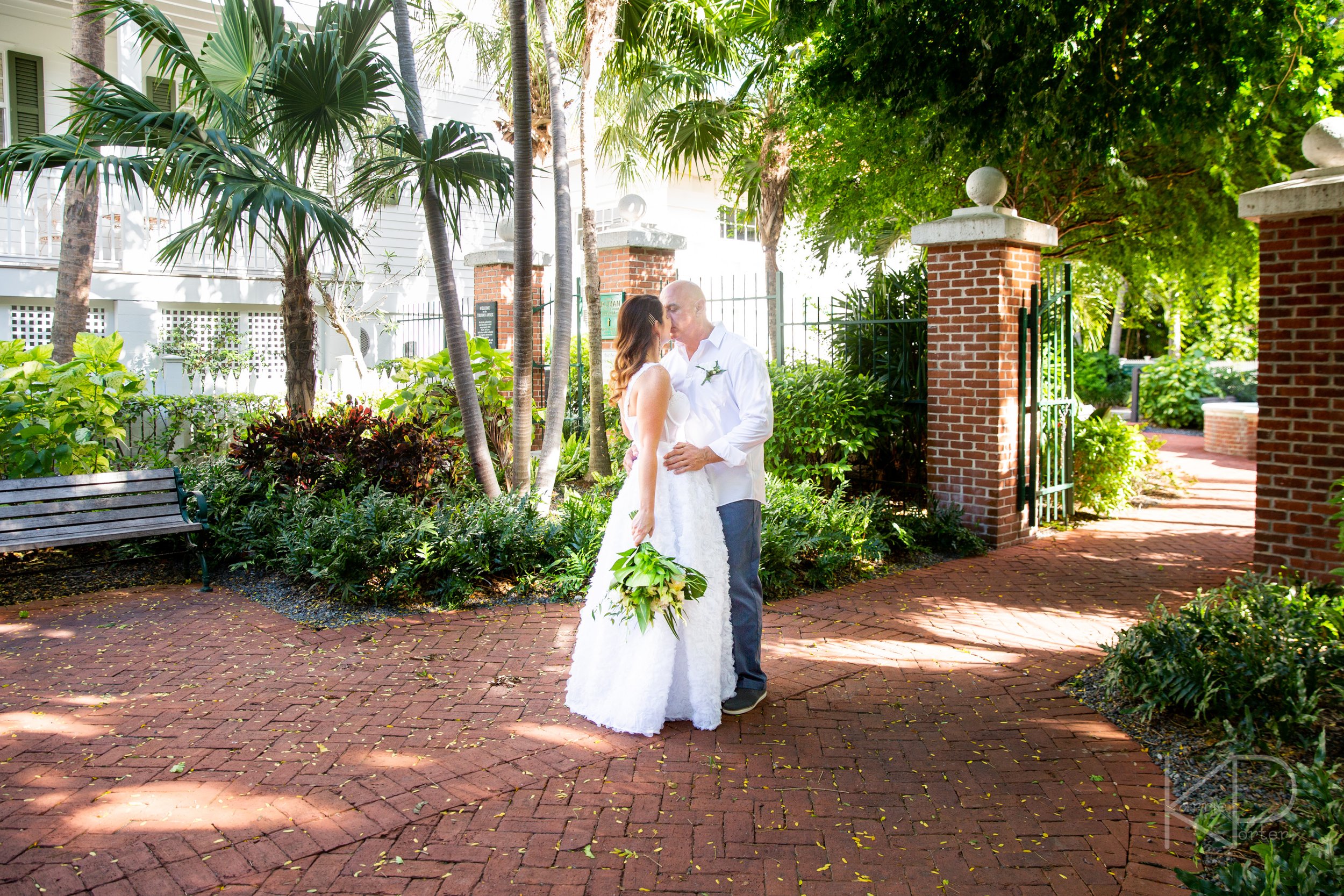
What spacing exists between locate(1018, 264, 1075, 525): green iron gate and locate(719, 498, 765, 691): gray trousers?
436cm

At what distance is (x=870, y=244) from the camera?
480 inches

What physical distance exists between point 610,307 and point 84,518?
570cm

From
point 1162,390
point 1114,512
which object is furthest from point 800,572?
point 1162,390

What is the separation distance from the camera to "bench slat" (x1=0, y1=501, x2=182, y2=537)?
20.7ft

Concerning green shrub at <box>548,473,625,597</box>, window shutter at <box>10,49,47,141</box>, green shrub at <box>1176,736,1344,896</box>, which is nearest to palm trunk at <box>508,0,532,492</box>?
green shrub at <box>548,473,625,597</box>

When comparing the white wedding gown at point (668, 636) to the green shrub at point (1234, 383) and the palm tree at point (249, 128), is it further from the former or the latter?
the green shrub at point (1234, 383)

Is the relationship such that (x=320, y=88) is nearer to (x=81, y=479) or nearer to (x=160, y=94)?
(x=81, y=479)

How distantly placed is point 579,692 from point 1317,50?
21.9ft

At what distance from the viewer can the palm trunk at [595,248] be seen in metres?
9.52

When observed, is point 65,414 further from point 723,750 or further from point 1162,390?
point 1162,390

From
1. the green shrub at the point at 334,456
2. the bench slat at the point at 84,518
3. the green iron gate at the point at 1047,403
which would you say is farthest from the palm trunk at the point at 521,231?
the green iron gate at the point at 1047,403

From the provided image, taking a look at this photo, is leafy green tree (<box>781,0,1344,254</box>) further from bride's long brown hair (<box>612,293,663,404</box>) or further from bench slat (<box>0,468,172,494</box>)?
bench slat (<box>0,468,172,494</box>)

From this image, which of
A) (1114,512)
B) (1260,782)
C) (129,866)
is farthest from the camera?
(1114,512)

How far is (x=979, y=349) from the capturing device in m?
7.66
